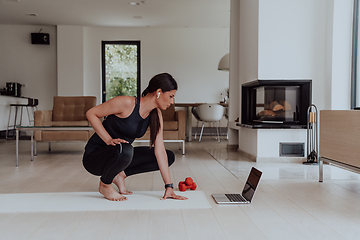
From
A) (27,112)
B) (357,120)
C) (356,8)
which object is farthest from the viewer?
(27,112)

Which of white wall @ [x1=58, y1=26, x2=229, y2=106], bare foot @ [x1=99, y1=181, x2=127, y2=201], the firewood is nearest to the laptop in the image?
bare foot @ [x1=99, y1=181, x2=127, y2=201]

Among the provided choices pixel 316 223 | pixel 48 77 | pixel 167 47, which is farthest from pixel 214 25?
pixel 316 223

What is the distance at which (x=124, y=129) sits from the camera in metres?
2.26

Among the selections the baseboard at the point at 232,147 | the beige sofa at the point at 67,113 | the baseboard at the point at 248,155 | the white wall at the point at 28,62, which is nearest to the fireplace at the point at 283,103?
the baseboard at the point at 248,155

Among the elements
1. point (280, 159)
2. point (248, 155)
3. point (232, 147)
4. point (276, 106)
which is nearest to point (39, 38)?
point (232, 147)

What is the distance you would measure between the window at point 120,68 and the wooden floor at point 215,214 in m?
5.66

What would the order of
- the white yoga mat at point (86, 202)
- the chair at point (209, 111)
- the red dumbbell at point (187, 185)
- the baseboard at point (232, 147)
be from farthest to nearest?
the chair at point (209, 111) → the baseboard at point (232, 147) → the red dumbbell at point (187, 185) → the white yoga mat at point (86, 202)

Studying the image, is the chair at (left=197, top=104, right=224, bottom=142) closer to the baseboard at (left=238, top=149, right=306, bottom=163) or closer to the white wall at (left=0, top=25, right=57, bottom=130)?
the baseboard at (left=238, top=149, right=306, bottom=163)

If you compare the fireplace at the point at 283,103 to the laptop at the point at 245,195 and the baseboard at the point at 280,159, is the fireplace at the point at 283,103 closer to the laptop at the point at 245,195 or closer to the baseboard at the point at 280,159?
the baseboard at the point at 280,159

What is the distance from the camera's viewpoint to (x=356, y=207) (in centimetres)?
222

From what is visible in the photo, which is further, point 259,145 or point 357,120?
point 259,145

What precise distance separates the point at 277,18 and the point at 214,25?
4503 mm

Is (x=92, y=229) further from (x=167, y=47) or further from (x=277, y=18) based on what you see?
(x=167, y=47)

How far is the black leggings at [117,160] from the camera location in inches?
86.0
